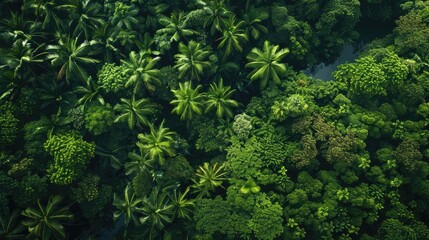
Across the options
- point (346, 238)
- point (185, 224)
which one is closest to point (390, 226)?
point (346, 238)

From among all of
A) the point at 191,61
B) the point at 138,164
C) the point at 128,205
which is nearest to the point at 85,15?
the point at 191,61

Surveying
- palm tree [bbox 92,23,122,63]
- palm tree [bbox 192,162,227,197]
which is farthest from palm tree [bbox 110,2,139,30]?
palm tree [bbox 192,162,227,197]

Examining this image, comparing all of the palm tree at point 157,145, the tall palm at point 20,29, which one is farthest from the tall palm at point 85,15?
the palm tree at point 157,145

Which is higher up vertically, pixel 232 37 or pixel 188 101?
pixel 232 37

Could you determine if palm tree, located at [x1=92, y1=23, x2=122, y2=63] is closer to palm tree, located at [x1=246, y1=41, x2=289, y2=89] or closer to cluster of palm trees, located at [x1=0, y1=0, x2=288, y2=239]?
cluster of palm trees, located at [x1=0, y1=0, x2=288, y2=239]

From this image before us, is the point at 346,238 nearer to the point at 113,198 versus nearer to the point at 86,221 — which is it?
the point at 113,198

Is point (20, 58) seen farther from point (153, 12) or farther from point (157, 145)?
point (157, 145)

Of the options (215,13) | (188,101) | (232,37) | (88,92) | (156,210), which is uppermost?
(215,13)
